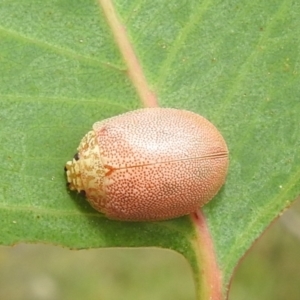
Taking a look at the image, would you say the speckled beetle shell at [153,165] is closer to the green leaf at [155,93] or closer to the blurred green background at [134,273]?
the green leaf at [155,93]

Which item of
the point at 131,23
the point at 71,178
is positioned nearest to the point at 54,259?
the point at 71,178

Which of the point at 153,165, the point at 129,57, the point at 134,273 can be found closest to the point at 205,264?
the point at 153,165

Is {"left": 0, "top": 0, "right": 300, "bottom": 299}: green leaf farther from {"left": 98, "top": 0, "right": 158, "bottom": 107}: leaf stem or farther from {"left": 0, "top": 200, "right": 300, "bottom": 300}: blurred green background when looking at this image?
{"left": 0, "top": 200, "right": 300, "bottom": 300}: blurred green background

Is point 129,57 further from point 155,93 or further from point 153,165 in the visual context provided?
point 153,165

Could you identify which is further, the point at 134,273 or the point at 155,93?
the point at 134,273

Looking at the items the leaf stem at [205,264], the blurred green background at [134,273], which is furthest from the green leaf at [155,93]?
the blurred green background at [134,273]

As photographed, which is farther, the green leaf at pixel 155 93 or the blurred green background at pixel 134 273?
the blurred green background at pixel 134 273

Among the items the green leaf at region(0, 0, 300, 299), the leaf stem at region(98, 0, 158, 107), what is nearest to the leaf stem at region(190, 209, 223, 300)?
the green leaf at region(0, 0, 300, 299)
